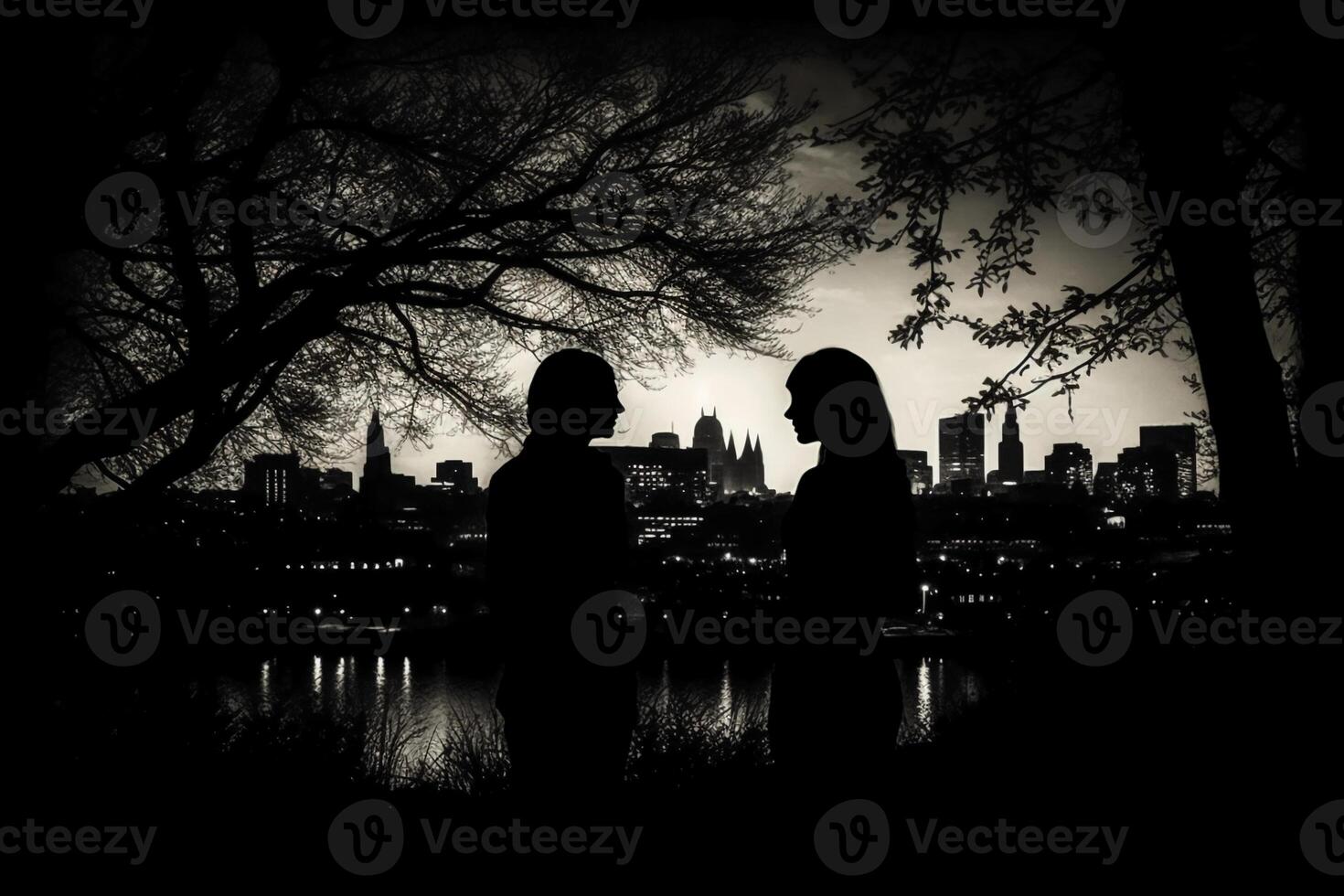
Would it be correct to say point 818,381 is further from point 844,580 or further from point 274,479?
point 274,479

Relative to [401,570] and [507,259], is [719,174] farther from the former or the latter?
[401,570]

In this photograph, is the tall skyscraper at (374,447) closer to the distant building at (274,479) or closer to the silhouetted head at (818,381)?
the distant building at (274,479)

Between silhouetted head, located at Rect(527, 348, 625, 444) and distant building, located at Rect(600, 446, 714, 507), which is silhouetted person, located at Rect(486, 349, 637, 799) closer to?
silhouetted head, located at Rect(527, 348, 625, 444)

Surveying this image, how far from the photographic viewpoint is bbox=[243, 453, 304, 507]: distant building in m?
10.1

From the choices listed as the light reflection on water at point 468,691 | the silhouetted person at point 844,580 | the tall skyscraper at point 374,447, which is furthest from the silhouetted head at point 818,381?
the tall skyscraper at point 374,447

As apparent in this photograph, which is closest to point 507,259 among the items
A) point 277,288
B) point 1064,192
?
point 277,288

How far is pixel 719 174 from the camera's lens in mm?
7215

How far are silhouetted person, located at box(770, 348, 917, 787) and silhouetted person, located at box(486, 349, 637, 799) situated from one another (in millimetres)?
666

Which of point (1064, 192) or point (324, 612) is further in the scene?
point (324, 612)

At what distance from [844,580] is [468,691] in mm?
30003

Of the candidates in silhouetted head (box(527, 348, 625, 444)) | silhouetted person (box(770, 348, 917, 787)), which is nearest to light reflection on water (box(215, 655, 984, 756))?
silhouetted person (box(770, 348, 917, 787))

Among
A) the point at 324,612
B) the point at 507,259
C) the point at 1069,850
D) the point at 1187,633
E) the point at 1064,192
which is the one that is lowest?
the point at 324,612

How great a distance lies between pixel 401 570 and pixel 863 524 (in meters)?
44.7

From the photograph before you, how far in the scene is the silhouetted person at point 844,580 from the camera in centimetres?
313
